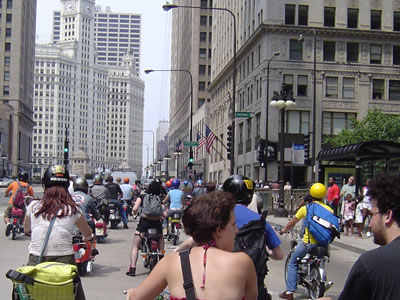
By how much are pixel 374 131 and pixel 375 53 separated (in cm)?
954

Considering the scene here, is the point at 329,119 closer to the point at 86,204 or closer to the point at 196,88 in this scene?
the point at 86,204

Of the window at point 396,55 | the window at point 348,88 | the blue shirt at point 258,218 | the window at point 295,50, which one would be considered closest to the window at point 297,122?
the window at point 348,88

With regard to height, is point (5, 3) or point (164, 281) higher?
point (5, 3)

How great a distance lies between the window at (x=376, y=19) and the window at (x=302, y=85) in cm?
793

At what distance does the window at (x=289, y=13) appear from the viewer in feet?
163

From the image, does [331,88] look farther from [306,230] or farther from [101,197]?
[306,230]

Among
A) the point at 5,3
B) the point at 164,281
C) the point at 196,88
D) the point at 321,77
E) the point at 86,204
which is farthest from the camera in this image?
the point at 5,3

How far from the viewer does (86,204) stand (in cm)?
1055

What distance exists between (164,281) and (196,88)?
9469 centimetres

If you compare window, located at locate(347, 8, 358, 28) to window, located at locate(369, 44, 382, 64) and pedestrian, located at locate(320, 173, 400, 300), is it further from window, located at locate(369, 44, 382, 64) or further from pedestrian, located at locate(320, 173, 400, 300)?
pedestrian, located at locate(320, 173, 400, 300)

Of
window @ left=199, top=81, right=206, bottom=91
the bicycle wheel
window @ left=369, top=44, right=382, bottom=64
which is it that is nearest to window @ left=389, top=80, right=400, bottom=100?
window @ left=369, top=44, right=382, bottom=64

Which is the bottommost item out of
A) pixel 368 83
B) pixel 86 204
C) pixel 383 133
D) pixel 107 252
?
pixel 107 252

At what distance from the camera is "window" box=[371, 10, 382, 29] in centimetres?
5047

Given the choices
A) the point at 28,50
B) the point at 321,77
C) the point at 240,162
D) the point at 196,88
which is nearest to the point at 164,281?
the point at 321,77
